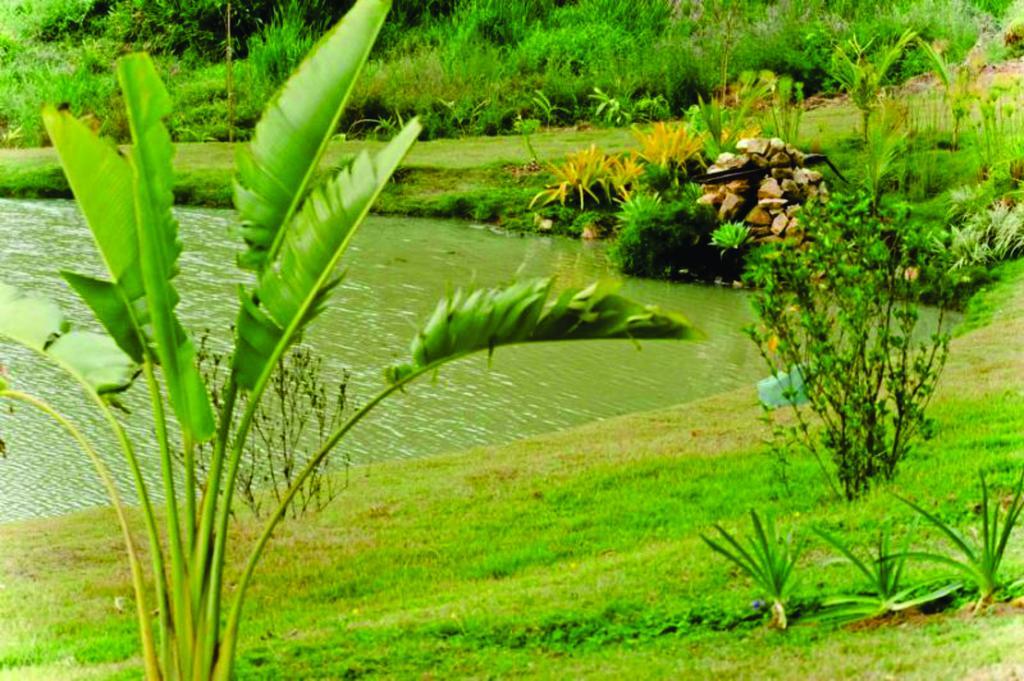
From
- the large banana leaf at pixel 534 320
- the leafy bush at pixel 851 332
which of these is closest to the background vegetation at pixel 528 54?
the leafy bush at pixel 851 332

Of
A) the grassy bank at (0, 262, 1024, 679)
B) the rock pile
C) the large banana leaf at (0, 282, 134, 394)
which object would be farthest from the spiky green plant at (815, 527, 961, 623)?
the rock pile

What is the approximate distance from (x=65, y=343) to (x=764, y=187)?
5.42 meters

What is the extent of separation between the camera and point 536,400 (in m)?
5.31

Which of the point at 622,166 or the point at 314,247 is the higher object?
the point at 314,247

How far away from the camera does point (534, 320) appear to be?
2457 mm

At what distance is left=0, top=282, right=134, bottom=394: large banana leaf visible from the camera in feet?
9.16

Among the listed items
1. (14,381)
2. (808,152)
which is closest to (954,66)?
(808,152)

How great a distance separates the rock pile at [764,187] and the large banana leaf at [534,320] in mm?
5178

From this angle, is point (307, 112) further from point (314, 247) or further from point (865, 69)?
point (865, 69)

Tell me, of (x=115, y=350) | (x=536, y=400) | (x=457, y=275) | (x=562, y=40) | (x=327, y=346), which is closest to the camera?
(x=115, y=350)

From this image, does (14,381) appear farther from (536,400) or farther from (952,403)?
(952,403)

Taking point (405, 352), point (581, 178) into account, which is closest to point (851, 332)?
point (405, 352)

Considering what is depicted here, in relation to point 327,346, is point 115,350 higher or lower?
higher

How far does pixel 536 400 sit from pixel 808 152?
13.0ft
